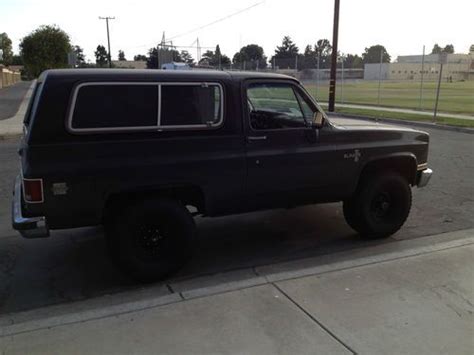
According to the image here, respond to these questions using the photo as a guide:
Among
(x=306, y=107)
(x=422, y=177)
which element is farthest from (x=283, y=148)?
(x=422, y=177)

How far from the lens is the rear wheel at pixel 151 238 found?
428 centimetres

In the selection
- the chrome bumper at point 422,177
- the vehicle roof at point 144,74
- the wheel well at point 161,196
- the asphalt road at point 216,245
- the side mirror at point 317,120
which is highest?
the vehicle roof at point 144,74

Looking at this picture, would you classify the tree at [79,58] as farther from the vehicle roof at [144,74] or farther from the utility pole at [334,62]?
the vehicle roof at [144,74]

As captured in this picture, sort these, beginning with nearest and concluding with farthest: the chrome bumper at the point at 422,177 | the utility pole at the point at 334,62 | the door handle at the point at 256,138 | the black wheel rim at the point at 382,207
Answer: the door handle at the point at 256,138 → the black wheel rim at the point at 382,207 → the chrome bumper at the point at 422,177 → the utility pole at the point at 334,62

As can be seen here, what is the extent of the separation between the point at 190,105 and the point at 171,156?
510 millimetres

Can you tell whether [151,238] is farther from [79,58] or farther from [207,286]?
[79,58]

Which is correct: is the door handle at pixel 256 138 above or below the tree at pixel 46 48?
below

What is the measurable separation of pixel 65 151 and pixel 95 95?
1.76ft

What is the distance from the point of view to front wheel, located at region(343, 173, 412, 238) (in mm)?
5469

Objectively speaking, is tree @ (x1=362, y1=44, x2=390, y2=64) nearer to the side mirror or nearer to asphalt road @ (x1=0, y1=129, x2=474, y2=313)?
asphalt road @ (x1=0, y1=129, x2=474, y2=313)

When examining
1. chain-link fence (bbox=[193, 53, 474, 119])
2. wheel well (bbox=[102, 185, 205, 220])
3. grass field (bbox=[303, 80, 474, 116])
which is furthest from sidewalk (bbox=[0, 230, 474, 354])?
chain-link fence (bbox=[193, 53, 474, 119])

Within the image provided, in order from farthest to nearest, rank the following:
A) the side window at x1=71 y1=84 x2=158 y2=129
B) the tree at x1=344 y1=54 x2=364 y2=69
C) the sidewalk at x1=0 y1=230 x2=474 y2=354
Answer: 1. the tree at x1=344 y1=54 x2=364 y2=69
2. the side window at x1=71 y1=84 x2=158 y2=129
3. the sidewalk at x1=0 y1=230 x2=474 y2=354

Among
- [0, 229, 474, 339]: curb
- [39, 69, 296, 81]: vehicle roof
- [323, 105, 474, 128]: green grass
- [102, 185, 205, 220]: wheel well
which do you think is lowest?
[323, 105, 474, 128]: green grass

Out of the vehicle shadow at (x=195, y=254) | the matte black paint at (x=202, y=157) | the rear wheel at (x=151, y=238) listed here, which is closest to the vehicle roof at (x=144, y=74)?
the matte black paint at (x=202, y=157)
